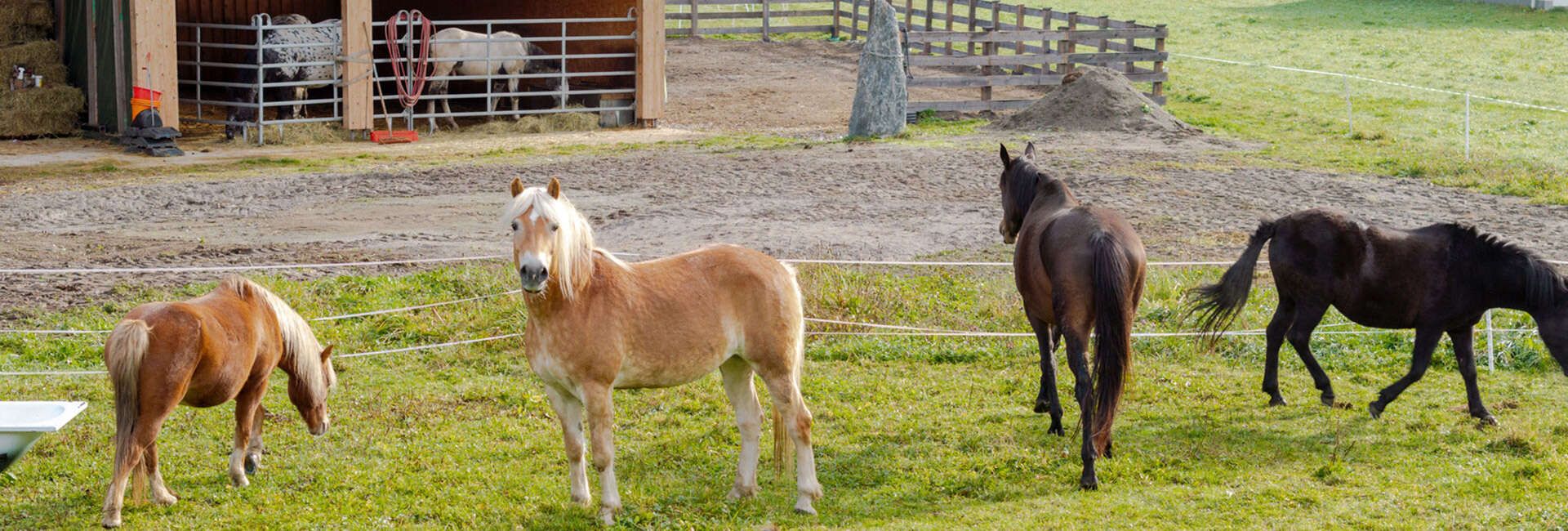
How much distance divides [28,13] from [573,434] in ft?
49.6

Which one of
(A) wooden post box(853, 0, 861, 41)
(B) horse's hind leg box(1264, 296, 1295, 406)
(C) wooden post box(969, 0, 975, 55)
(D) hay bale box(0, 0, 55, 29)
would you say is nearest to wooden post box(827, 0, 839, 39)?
(A) wooden post box(853, 0, 861, 41)

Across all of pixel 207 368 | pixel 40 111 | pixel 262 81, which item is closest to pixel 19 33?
pixel 40 111

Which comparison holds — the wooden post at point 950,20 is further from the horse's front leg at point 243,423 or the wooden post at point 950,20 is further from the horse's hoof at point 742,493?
the horse's front leg at point 243,423

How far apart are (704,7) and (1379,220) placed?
80.8ft

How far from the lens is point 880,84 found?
17969 mm

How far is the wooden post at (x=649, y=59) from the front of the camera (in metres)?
19.0

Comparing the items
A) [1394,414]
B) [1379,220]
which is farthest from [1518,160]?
[1394,414]

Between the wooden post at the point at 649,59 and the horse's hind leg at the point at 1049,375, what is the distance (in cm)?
1207

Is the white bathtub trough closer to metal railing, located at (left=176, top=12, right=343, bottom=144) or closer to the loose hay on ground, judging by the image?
metal railing, located at (left=176, top=12, right=343, bottom=144)

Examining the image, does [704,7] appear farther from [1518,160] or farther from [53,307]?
[53,307]

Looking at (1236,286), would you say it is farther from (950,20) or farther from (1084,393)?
(950,20)

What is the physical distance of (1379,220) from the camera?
1286 cm

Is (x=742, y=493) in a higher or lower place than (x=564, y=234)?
lower

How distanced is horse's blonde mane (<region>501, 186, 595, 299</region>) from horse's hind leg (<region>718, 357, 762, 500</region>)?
34.8 inches
